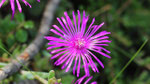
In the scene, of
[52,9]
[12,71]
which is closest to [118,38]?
[52,9]

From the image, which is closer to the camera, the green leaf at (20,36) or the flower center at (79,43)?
the flower center at (79,43)

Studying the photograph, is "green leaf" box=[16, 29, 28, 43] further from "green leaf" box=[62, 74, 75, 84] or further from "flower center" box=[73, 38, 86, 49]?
"flower center" box=[73, 38, 86, 49]

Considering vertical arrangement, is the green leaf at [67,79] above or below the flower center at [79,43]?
below

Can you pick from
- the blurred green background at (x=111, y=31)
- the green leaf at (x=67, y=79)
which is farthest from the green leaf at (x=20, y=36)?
the green leaf at (x=67, y=79)

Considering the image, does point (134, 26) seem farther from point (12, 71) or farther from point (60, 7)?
point (12, 71)

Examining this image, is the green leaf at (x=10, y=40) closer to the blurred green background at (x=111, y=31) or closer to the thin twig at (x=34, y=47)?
the blurred green background at (x=111, y=31)

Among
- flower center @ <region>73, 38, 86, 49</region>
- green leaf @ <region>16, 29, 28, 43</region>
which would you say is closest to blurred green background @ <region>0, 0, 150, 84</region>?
green leaf @ <region>16, 29, 28, 43</region>

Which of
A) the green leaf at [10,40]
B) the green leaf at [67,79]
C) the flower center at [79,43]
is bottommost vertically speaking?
the green leaf at [67,79]
